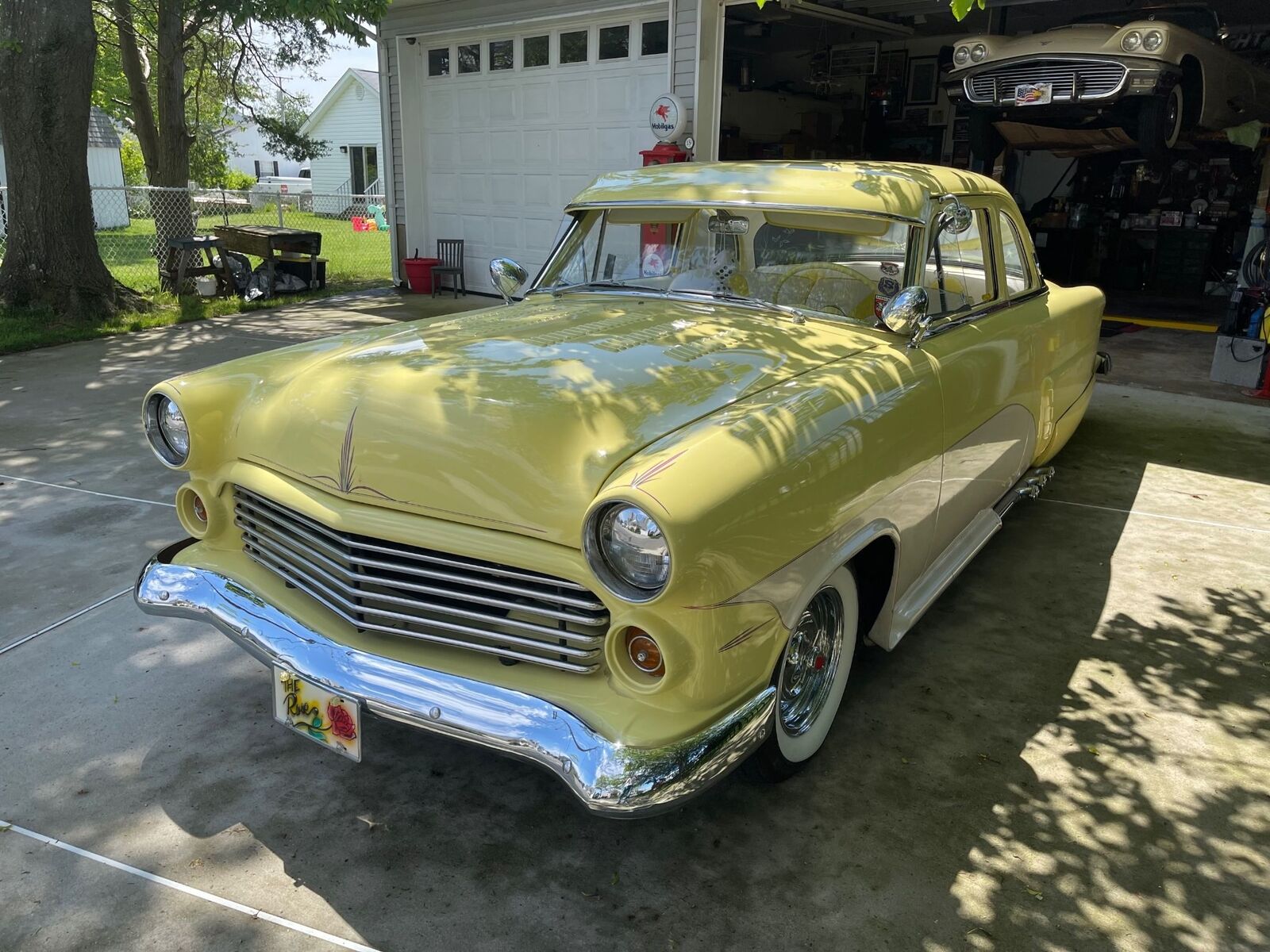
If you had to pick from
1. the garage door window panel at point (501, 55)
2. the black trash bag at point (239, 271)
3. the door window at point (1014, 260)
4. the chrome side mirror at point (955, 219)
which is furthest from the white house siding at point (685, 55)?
the chrome side mirror at point (955, 219)

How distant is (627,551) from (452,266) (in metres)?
11.2

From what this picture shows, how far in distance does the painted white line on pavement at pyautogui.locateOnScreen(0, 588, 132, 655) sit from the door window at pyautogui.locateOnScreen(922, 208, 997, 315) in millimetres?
3399

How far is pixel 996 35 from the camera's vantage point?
941 centimetres

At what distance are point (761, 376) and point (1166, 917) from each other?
1738 millimetres

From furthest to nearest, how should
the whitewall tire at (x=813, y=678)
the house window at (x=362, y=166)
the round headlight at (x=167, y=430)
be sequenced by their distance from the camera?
the house window at (x=362, y=166)
the round headlight at (x=167, y=430)
the whitewall tire at (x=813, y=678)

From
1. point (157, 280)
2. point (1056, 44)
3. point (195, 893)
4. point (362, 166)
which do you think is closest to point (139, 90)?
point (157, 280)

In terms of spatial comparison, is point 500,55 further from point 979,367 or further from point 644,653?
point 644,653

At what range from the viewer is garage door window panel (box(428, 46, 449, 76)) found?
12281 mm

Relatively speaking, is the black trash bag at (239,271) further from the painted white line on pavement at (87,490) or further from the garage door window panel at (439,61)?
the painted white line on pavement at (87,490)

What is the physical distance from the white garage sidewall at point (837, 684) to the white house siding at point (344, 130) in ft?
121

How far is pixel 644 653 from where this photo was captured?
2248 millimetres

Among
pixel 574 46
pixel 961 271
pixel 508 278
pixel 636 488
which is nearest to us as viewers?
pixel 636 488

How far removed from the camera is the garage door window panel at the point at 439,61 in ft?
40.3

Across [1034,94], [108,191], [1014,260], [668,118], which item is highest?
[1034,94]
